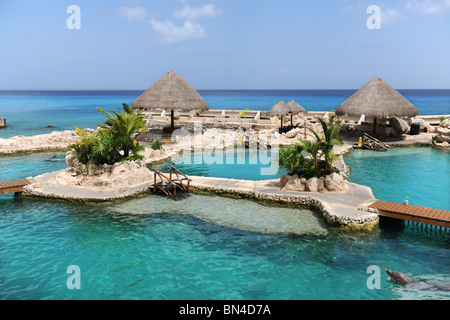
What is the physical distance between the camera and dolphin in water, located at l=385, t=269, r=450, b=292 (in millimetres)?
7388

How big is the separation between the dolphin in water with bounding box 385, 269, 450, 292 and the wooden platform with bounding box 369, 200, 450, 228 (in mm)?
2845

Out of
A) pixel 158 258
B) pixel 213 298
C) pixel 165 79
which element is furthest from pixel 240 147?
pixel 213 298

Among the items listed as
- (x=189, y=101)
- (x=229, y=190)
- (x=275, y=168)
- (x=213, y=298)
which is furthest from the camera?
(x=189, y=101)

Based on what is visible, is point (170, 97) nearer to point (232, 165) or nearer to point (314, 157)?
point (232, 165)

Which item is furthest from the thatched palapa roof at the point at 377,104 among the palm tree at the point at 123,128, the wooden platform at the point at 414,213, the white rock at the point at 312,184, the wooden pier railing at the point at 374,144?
the palm tree at the point at 123,128

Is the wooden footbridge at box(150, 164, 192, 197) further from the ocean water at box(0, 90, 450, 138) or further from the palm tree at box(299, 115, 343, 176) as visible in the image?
the ocean water at box(0, 90, 450, 138)

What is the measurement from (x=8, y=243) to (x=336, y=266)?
352 inches

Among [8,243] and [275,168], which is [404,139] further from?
[8,243]

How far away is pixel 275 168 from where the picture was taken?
57.2 feet

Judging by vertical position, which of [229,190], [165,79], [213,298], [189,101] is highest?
[165,79]

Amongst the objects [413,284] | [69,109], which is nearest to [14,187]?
[413,284]

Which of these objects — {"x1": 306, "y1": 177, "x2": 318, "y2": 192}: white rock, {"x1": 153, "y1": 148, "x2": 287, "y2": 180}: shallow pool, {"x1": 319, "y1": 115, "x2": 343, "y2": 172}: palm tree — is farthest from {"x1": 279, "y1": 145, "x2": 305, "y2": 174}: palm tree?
{"x1": 153, "y1": 148, "x2": 287, "y2": 180}: shallow pool

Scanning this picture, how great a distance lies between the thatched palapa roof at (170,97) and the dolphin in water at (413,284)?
1800cm

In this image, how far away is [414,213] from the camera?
1017 cm
